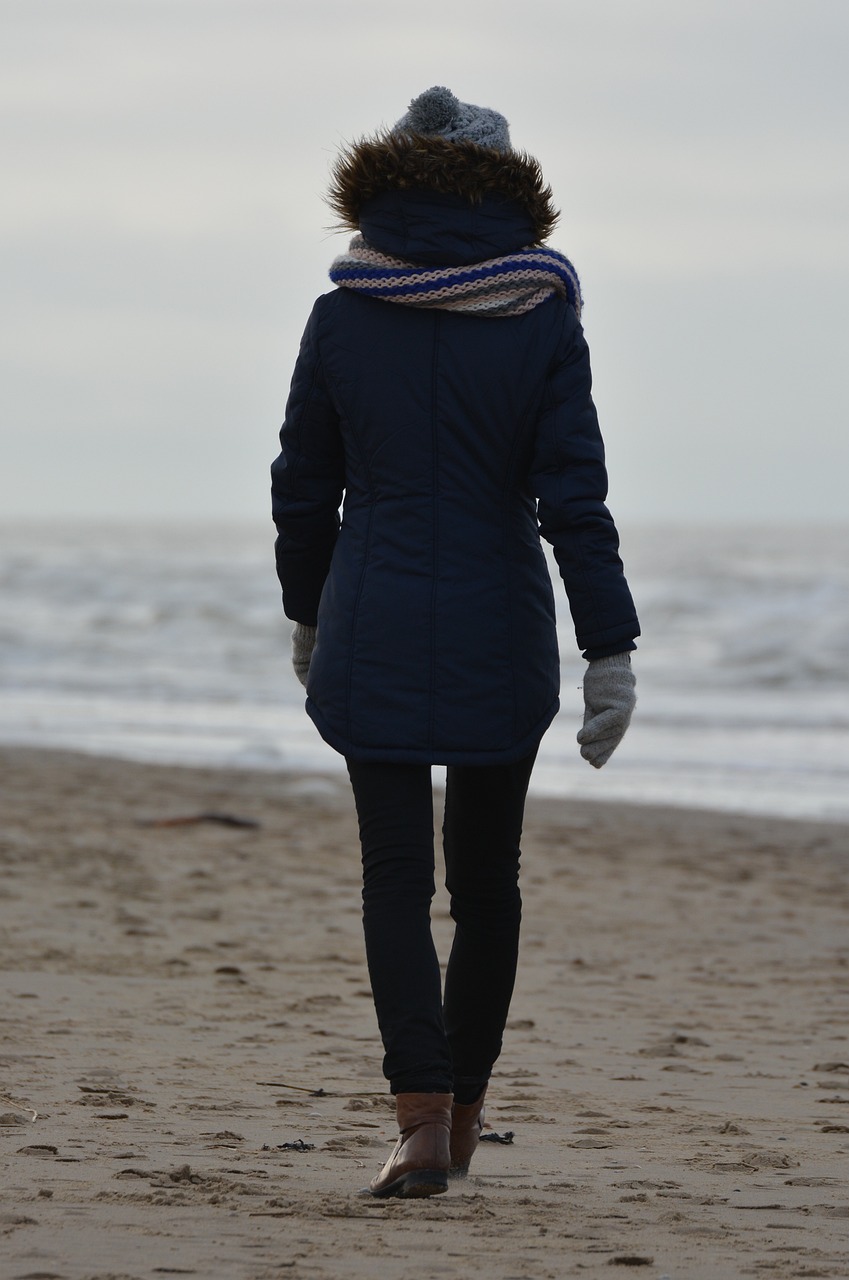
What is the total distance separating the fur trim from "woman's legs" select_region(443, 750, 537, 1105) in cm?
97

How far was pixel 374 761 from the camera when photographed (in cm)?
257

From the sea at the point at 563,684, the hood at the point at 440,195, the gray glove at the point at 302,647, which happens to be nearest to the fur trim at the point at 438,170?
the hood at the point at 440,195

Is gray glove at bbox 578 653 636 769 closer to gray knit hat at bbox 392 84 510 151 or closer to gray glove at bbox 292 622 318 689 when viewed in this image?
gray glove at bbox 292 622 318 689

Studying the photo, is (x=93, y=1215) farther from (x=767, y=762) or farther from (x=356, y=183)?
(x=767, y=762)

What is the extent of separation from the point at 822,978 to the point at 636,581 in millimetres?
28072

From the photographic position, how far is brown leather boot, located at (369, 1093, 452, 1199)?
2531 mm

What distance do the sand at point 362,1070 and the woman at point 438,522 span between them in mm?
325

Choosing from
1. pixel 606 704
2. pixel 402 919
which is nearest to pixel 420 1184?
pixel 402 919

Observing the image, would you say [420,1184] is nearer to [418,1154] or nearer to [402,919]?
[418,1154]

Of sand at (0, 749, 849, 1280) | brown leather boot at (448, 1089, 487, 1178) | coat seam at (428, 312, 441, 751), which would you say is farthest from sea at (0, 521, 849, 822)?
coat seam at (428, 312, 441, 751)

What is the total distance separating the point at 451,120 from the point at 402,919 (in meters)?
1.35

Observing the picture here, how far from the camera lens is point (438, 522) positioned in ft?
8.53

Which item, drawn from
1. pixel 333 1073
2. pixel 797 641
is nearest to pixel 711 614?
pixel 797 641

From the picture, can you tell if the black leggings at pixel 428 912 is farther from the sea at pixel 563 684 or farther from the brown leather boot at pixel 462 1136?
the sea at pixel 563 684
